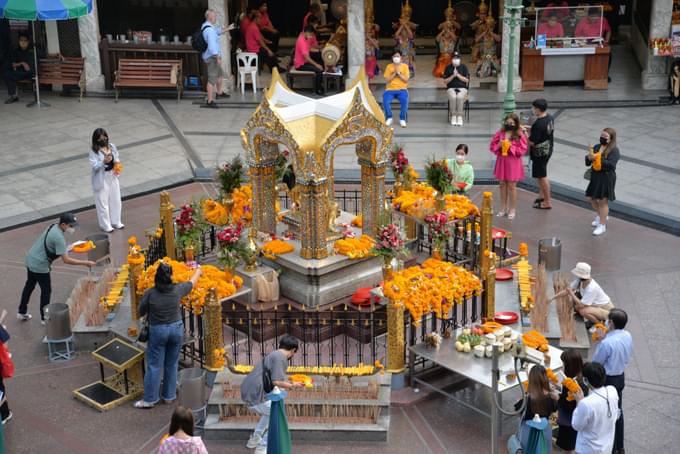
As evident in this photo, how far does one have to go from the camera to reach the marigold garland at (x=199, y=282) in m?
12.4

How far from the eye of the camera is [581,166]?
19922 millimetres

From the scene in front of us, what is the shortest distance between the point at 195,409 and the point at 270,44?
669 inches

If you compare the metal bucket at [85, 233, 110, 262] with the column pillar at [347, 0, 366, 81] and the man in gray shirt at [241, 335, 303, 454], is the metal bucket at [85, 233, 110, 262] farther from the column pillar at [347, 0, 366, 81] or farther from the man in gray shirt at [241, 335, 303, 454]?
the column pillar at [347, 0, 366, 81]

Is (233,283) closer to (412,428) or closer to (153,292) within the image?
(153,292)

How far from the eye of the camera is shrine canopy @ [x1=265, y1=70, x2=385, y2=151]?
13.5 metres

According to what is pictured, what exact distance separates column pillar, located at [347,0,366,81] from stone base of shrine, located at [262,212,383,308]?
36.7ft

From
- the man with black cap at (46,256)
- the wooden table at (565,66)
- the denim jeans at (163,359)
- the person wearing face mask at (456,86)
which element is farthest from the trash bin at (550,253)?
the wooden table at (565,66)

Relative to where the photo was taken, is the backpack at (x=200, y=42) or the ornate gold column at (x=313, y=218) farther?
the backpack at (x=200, y=42)

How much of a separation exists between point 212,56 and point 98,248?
9777mm

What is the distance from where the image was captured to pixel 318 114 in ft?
45.6

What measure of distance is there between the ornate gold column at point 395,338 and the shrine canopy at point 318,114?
2698mm

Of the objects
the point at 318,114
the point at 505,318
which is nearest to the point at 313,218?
the point at 318,114

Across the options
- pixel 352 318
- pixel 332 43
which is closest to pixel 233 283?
pixel 352 318

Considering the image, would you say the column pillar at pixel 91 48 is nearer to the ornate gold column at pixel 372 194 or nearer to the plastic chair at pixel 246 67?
the plastic chair at pixel 246 67
